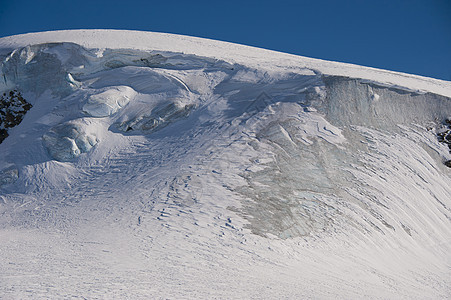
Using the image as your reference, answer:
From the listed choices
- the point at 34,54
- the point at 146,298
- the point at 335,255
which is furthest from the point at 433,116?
the point at 34,54

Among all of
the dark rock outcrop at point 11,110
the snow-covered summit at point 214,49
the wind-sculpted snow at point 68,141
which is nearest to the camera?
the wind-sculpted snow at point 68,141

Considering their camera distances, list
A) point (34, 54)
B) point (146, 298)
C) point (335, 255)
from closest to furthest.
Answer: point (146, 298)
point (335, 255)
point (34, 54)

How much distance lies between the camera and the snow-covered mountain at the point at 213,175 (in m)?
8.64

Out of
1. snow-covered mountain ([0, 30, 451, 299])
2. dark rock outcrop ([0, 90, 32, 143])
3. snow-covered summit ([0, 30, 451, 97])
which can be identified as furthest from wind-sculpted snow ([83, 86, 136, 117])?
dark rock outcrop ([0, 90, 32, 143])

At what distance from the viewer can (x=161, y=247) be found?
9.39 metres

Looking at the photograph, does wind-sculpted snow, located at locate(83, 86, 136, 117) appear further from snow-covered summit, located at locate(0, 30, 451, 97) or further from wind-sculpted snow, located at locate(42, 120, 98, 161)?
snow-covered summit, located at locate(0, 30, 451, 97)

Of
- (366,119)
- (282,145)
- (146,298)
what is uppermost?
(366,119)

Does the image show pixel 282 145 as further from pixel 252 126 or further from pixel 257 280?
pixel 257 280

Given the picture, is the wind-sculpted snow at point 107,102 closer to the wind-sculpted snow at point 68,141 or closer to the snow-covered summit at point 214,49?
the wind-sculpted snow at point 68,141

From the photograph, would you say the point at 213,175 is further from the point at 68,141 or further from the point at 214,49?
the point at 214,49

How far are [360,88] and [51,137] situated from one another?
10.8m

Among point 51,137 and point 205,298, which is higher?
point 51,137

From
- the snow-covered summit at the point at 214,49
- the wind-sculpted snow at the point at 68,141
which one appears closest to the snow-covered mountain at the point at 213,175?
the wind-sculpted snow at the point at 68,141

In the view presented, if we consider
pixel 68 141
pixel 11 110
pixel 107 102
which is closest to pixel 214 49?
pixel 107 102
